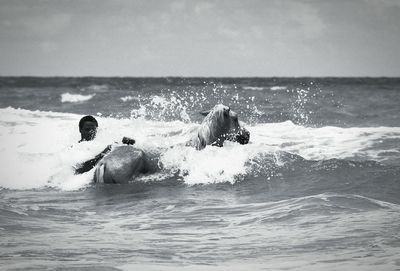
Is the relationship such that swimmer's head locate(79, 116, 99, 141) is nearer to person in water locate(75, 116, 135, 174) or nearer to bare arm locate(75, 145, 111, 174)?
person in water locate(75, 116, 135, 174)

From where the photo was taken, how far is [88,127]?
31.2ft

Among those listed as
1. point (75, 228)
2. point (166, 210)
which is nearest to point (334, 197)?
point (166, 210)

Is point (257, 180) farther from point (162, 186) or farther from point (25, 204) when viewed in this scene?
point (25, 204)

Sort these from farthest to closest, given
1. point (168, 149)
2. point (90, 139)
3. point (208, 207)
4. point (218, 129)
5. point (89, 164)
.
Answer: point (168, 149)
point (90, 139)
point (218, 129)
point (89, 164)
point (208, 207)

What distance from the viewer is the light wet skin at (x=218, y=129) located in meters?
9.39

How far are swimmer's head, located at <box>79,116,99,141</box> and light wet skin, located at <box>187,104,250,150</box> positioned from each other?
1543mm

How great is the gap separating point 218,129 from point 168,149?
2.89 ft

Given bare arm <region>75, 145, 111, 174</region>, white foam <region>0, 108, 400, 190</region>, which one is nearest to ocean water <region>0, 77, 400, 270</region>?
white foam <region>0, 108, 400, 190</region>

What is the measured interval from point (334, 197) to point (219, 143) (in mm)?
2837

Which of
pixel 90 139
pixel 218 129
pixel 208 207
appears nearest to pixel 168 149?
pixel 218 129

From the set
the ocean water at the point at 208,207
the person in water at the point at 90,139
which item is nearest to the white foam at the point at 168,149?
the ocean water at the point at 208,207

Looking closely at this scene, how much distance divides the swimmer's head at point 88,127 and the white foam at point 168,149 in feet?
0.48

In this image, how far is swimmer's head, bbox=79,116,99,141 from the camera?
31.1 ft

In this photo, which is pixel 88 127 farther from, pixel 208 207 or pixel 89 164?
pixel 208 207
